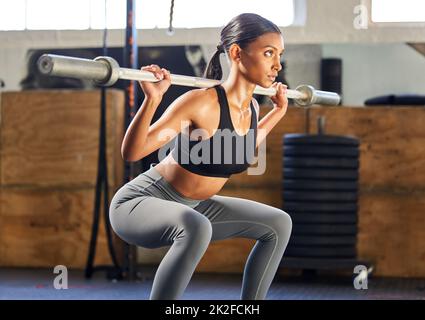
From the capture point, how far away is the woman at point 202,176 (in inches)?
72.1

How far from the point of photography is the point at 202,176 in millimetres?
1986

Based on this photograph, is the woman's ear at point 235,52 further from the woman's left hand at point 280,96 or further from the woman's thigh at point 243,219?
the woman's thigh at point 243,219

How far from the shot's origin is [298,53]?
206 inches

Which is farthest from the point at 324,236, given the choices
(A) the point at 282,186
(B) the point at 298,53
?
(B) the point at 298,53

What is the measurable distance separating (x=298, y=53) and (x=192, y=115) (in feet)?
11.1

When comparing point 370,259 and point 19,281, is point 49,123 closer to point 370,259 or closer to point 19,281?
point 19,281

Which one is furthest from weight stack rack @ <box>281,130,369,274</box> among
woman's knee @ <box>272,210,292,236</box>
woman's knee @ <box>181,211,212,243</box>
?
woman's knee @ <box>181,211,212,243</box>

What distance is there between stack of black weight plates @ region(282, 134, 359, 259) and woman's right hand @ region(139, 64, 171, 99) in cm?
258

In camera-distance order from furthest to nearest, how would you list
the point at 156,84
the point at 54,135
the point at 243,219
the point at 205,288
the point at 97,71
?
the point at 54,135
the point at 205,288
the point at 243,219
the point at 156,84
the point at 97,71

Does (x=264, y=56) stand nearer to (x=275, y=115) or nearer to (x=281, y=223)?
(x=275, y=115)

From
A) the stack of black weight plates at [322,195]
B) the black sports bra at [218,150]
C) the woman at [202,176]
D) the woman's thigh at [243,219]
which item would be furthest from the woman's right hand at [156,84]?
the stack of black weight plates at [322,195]

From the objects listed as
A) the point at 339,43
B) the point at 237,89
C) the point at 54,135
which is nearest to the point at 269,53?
the point at 237,89

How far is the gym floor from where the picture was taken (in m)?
3.96

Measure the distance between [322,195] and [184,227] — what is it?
2657 millimetres
